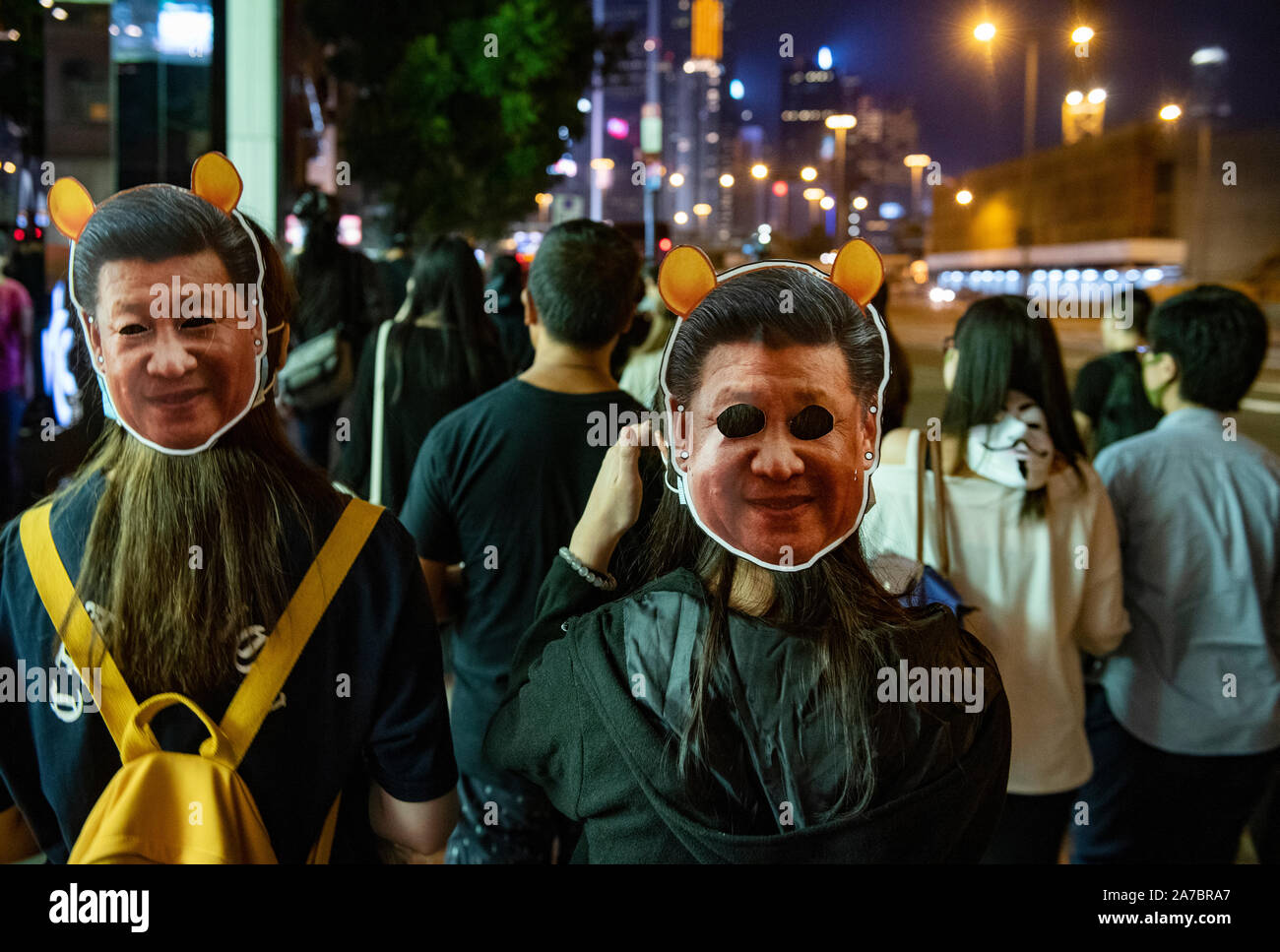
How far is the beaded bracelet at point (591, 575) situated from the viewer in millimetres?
1870

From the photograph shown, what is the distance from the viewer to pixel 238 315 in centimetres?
186

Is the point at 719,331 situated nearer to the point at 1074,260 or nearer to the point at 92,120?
the point at 92,120

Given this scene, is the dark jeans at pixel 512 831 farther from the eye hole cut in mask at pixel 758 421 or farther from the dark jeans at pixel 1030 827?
the eye hole cut in mask at pixel 758 421

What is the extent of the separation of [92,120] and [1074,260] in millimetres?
31135

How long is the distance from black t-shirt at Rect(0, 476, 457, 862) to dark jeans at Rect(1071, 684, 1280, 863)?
198cm

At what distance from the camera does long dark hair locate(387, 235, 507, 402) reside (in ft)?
12.4

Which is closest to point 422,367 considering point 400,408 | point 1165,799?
point 400,408

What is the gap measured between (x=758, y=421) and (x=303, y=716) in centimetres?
86

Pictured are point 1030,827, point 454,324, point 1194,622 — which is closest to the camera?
point 1030,827

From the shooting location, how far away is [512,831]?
2.55 meters

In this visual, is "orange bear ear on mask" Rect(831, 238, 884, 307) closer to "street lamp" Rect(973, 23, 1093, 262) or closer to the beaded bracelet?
the beaded bracelet

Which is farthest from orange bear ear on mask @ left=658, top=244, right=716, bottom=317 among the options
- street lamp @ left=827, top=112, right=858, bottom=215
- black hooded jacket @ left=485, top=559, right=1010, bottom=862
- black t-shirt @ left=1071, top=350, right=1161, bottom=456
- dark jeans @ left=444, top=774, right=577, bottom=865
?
black t-shirt @ left=1071, top=350, right=1161, bottom=456

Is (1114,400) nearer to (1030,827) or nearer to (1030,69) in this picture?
(1030,69)
